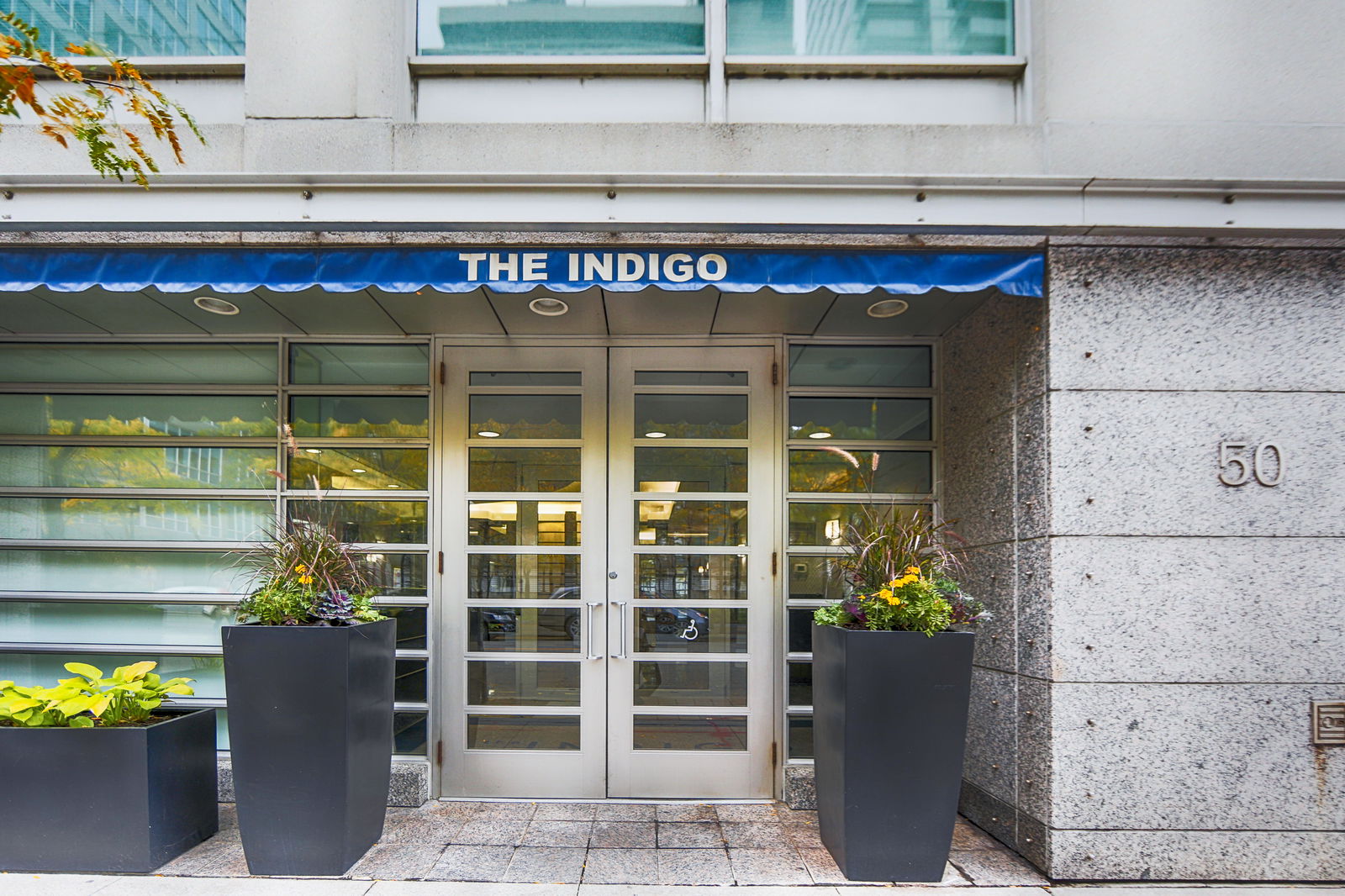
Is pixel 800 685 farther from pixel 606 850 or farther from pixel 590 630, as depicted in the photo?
pixel 606 850

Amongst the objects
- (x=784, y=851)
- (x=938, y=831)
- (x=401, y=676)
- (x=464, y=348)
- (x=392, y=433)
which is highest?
(x=464, y=348)

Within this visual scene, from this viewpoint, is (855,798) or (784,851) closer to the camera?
(855,798)

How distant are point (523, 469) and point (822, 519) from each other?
7.30 ft

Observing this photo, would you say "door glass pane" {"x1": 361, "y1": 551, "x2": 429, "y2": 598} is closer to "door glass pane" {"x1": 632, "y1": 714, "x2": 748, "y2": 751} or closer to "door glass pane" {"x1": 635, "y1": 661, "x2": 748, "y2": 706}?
"door glass pane" {"x1": 635, "y1": 661, "x2": 748, "y2": 706}

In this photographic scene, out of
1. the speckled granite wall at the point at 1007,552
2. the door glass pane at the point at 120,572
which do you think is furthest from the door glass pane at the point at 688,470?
the door glass pane at the point at 120,572

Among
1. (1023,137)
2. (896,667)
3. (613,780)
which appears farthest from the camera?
(613,780)

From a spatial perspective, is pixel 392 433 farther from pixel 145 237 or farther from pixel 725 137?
pixel 725 137

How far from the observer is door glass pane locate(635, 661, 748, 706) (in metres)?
5.72

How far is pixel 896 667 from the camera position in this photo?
4324 mm

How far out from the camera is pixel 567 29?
16.5ft

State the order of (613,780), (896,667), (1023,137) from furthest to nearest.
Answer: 1. (613,780)
2. (1023,137)
3. (896,667)

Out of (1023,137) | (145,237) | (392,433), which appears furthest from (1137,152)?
(145,237)

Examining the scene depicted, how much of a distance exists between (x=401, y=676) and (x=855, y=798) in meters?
3.21

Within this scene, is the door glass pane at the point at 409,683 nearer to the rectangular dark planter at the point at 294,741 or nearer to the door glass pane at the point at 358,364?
the rectangular dark planter at the point at 294,741
